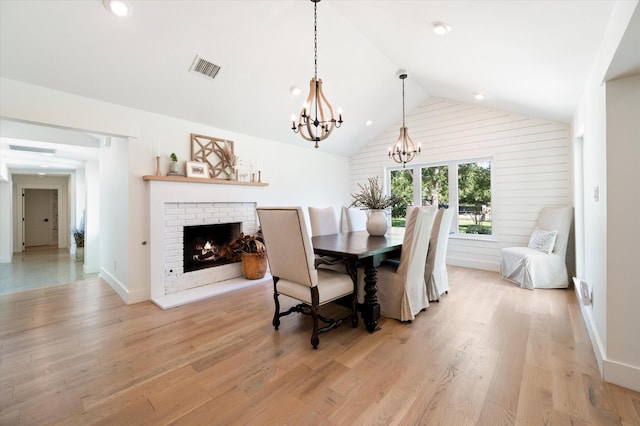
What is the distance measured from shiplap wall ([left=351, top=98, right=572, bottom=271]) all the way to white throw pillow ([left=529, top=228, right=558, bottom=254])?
0.96 ft

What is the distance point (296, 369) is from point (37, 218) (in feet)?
38.8

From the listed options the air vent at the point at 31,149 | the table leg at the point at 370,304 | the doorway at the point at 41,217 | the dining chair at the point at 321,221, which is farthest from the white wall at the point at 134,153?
the doorway at the point at 41,217

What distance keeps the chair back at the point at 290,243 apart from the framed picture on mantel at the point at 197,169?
6.17 feet

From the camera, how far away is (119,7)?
2.22 m

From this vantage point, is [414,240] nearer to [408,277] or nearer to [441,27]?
[408,277]

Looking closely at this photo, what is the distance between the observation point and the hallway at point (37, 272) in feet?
13.4

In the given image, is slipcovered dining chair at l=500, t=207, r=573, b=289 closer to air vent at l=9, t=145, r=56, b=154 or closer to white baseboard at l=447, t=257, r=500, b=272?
white baseboard at l=447, t=257, r=500, b=272

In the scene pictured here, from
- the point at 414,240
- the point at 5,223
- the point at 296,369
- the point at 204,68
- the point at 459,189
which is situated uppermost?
the point at 204,68

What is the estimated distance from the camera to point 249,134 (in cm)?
447

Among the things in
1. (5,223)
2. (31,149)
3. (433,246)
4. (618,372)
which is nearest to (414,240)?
(433,246)

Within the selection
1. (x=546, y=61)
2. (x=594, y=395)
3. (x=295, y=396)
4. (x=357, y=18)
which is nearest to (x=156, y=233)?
(x=295, y=396)

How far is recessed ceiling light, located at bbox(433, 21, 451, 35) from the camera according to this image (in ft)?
7.94

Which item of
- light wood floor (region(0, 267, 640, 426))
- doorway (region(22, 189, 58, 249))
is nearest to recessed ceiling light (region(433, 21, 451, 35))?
light wood floor (region(0, 267, 640, 426))

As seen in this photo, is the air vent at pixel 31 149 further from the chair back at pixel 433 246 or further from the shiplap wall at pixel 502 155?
the shiplap wall at pixel 502 155
